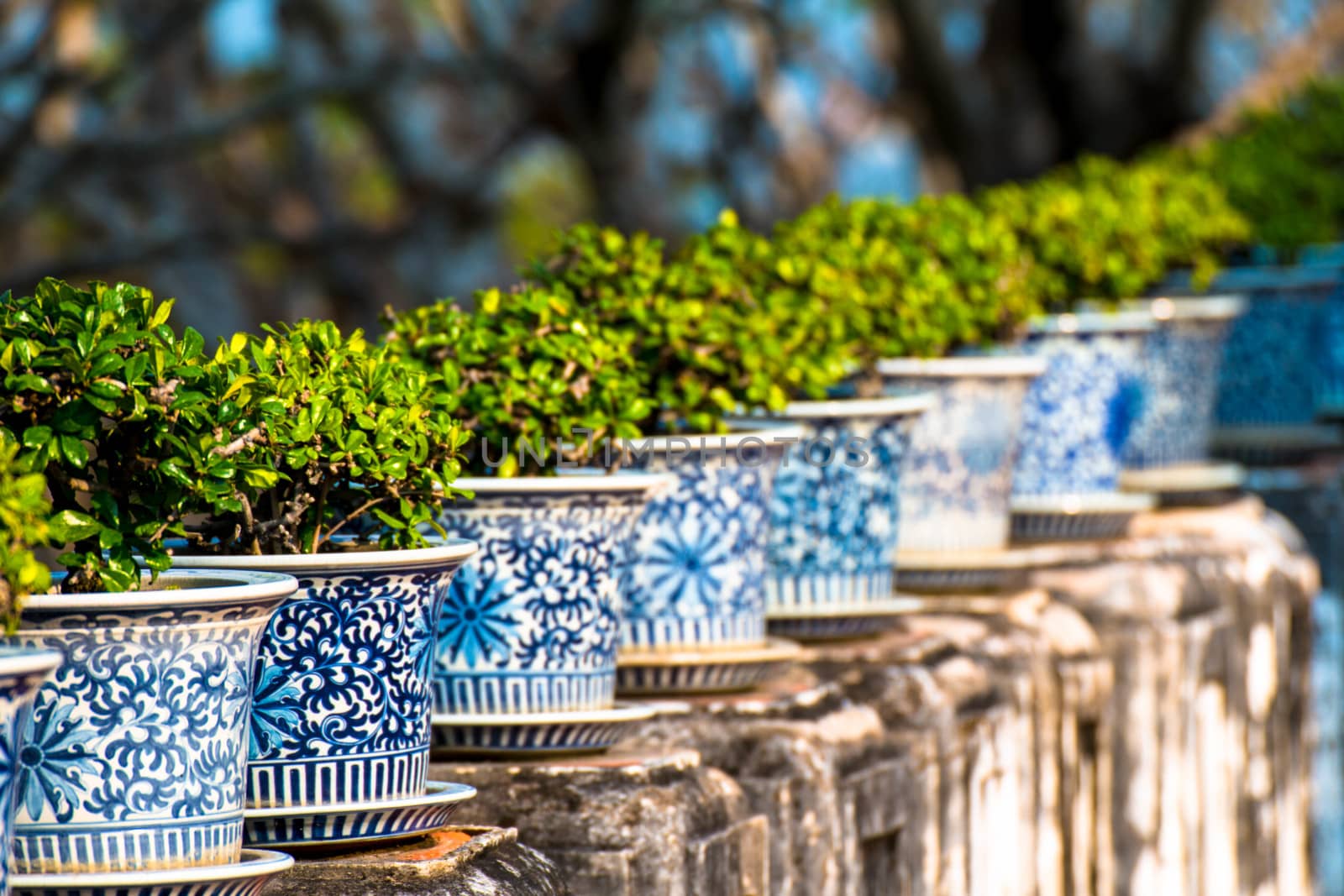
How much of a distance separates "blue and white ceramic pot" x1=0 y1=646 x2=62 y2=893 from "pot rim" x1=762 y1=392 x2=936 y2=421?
1766mm

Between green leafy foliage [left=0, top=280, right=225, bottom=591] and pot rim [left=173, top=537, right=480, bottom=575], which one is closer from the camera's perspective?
green leafy foliage [left=0, top=280, right=225, bottom=591]

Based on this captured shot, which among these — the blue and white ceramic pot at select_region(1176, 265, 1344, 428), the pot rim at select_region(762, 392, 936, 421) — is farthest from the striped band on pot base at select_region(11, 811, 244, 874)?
the blue and white ceramic pot at select_region(1176, 265, 1344, 428)

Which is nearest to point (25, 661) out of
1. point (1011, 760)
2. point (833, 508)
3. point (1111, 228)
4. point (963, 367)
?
point (833, 508)

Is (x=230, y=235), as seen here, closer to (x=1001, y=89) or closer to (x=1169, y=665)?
(x=1001, y=89)

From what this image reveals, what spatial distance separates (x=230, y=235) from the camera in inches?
330

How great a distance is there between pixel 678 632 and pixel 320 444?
0.96 meters

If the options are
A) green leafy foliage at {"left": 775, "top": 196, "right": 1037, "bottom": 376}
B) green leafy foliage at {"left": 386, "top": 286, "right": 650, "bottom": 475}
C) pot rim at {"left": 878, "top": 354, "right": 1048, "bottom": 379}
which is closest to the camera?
green leafy foliage at {"left": 386, "top": 286, "right": 650, "bottom": 475}

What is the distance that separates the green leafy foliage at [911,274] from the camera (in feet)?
11.9

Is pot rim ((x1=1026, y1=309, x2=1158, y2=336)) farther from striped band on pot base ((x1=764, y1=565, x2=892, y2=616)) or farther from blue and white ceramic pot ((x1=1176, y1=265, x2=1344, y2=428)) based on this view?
striped band on pot base ((x1=764, y1=565, x2=892, y2=616))

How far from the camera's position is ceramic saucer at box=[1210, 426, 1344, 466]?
5.78m

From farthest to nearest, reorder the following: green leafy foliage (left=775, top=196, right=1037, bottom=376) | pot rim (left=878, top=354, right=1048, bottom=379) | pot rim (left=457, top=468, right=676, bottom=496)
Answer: pot rim (left=878, top=354, right=1048, bottom=379) → green leafy foliage (left=775, top=196, right=1037, bottom=376) → pot rim (left=457, top=468, right=676, bottom=496)

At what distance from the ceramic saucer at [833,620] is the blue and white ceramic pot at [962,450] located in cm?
42

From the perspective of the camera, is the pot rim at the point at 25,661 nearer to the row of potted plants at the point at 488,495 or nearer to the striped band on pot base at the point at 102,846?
the row of potted plants at the point at 488,495

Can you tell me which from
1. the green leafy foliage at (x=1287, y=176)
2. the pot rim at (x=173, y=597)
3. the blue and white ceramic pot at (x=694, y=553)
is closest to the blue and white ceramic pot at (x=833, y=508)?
the blue and white ceramic pot at (x=694, y=553)
